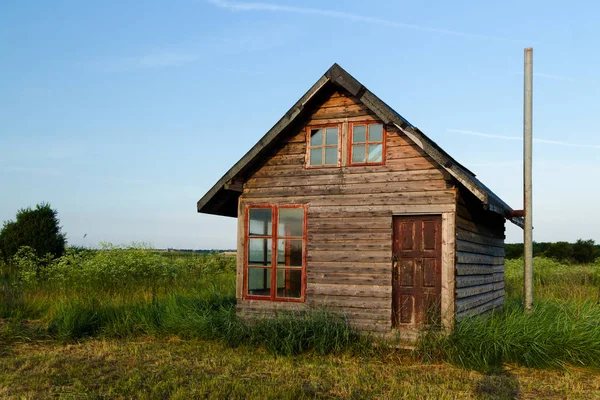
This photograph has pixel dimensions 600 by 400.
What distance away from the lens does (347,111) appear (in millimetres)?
11648

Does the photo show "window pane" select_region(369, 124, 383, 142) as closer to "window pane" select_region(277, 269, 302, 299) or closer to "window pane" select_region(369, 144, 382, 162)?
"window pane" select_region(369, 144, 382, 162)

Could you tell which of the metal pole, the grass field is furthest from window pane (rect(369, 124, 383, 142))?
the grass field

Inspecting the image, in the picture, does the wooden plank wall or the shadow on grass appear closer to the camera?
the shadow on grass

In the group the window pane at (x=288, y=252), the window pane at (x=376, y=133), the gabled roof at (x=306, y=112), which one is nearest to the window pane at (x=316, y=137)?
the gabled roof at (x=306, y=112)

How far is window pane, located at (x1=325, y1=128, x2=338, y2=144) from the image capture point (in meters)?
11.8

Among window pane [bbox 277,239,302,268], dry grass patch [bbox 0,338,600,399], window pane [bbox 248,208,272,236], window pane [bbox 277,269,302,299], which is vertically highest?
window pane [bbox 248,208,272,236]

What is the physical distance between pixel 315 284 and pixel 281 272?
0.81 m

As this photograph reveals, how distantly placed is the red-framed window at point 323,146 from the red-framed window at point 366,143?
26 cm

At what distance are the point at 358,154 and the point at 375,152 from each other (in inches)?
14.1

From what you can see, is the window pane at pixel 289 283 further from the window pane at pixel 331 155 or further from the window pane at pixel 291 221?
the window pane at pixel 331 155

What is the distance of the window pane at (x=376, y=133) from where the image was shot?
37.2 feet

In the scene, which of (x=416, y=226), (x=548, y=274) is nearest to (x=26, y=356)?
(x=416, y=226)

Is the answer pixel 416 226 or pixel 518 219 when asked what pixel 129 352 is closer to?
pixel 416 226

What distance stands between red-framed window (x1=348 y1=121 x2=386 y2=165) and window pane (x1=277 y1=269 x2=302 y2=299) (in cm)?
251
